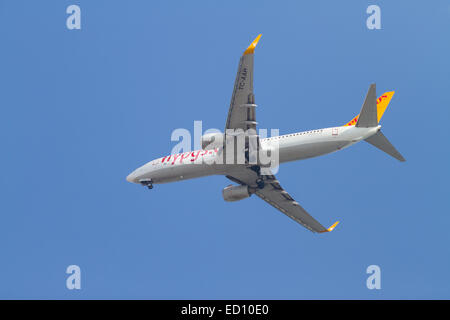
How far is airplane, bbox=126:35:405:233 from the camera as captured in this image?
4244cm

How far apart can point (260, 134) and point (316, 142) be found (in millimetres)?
4141

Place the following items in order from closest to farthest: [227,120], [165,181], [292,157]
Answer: [227,120]
[292,157]
[165,181]

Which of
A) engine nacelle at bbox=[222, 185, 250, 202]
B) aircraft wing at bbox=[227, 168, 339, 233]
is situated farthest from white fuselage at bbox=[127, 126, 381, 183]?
aircraft wing at bbox=[227, 168, 339, 233]

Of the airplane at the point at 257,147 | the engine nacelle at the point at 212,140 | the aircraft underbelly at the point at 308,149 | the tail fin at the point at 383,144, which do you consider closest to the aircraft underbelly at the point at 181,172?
the airplane at the point at 257,147

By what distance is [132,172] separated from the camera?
5338 cm

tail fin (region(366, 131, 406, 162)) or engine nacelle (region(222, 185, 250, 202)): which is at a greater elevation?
tail fin (region(366, 131, 406, 162))

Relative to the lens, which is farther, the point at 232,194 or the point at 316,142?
the point at 232,194

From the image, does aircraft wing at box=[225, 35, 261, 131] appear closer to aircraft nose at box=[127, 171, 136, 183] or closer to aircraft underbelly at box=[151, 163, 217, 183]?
aircraft underbelly at box=[151, 163, 217, 183]

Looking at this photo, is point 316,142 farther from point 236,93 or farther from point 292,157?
point 236,93

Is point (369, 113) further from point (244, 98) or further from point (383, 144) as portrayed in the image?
point (244, 98)

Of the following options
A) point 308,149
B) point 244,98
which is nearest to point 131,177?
point 308,149

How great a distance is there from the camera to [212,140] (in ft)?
150

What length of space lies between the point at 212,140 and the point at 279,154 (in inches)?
189

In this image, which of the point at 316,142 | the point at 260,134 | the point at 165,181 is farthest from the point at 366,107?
the point at 165,181
